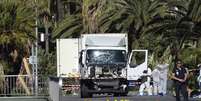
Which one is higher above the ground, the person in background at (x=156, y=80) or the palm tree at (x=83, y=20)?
the palm tree at (x=83, y=20)

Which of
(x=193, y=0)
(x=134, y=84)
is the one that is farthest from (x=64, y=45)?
(x=193, y=0)

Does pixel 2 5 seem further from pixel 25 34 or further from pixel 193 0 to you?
pixel 193 0

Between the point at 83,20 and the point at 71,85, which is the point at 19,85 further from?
the point at 83,20

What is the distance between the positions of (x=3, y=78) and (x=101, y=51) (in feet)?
19.3

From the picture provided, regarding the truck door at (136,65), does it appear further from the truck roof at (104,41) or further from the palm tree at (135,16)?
the truck roof at (104,41)

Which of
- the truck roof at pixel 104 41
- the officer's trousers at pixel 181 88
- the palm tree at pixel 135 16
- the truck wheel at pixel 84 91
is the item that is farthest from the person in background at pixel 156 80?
the palm tree at pixel 135 16

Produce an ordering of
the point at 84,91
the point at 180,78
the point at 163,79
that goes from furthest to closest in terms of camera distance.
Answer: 1. the point at 163,79
2. the point at 84,91
3. the point at 180,78

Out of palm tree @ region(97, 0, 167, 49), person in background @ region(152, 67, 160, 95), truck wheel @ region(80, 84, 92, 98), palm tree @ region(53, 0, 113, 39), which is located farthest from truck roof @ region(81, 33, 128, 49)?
palm tree @ region(97, 0, 167, 49)

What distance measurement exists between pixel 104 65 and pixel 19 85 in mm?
5430

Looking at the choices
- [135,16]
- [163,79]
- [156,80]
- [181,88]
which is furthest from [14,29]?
[135,16]

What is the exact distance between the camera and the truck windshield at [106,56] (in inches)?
1247

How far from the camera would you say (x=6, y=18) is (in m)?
30.9

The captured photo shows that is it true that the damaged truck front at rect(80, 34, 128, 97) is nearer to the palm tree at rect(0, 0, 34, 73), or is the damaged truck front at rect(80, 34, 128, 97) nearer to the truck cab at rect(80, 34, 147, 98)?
the truck cab at rect(80, 34, 147, 98)

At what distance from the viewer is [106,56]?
31.8m
